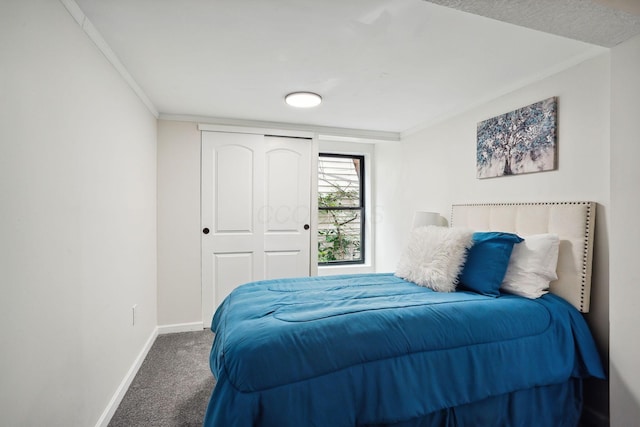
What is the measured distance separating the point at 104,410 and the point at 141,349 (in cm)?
84

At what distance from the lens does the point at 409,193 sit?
12.6 ft

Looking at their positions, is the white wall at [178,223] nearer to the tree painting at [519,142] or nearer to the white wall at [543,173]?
the white wall at [543,173]

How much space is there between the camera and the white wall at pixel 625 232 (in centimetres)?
152

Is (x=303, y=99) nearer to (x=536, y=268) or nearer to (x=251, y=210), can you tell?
(x=251, y=210)

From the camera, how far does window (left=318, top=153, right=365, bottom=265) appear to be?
459 cm

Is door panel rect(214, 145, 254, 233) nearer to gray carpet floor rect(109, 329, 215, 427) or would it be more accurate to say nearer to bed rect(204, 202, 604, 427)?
gray carpet floor rect(109, 329, 215, 427)

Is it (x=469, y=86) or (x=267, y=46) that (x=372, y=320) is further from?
(x=469, y=86)

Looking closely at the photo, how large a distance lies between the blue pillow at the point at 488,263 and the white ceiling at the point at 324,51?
123 centimetres

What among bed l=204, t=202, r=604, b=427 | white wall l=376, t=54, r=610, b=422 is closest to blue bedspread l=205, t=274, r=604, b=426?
bed l=204, t=202, r=604, b=427

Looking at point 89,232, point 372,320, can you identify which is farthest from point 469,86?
point 89,232

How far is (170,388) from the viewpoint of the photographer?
7.27 ft

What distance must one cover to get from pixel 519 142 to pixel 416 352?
1.89m

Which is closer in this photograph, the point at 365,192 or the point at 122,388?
the point at 122,388

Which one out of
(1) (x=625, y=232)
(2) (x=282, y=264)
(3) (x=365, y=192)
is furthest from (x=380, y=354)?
(3) (x=365, y=192)
